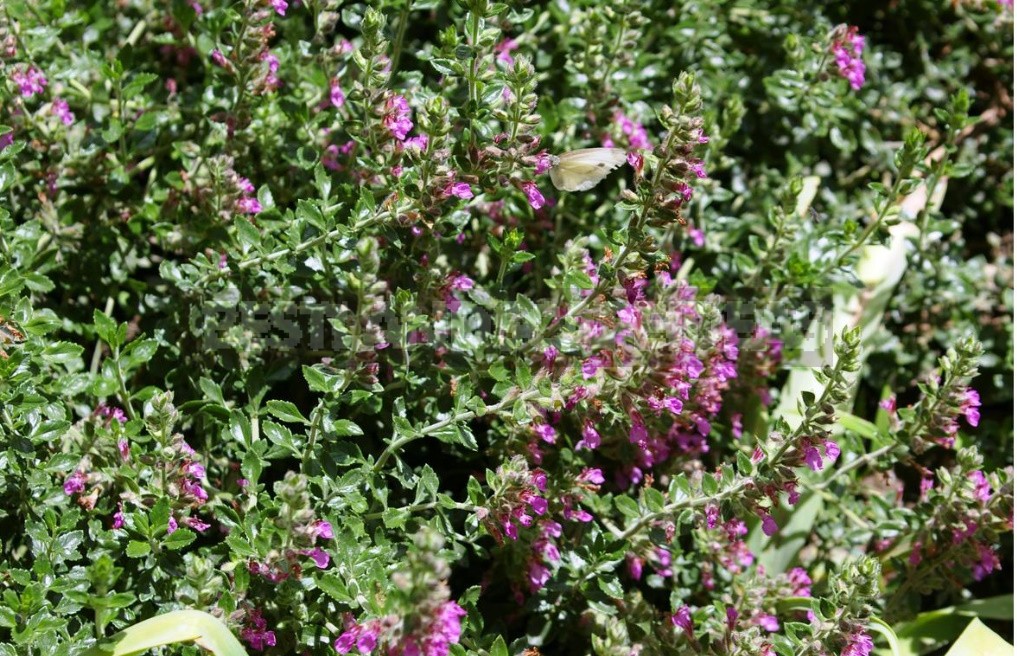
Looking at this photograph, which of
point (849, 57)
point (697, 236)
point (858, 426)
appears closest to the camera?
point (858, 426)

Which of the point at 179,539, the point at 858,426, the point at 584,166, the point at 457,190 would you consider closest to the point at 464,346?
the point at 457,190

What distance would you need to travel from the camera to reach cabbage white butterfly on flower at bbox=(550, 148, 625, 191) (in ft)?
7.94

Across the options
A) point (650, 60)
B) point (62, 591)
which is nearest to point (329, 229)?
point (62, 591)

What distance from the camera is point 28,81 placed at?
263 cm

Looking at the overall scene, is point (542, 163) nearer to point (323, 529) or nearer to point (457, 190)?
point (457, 190)

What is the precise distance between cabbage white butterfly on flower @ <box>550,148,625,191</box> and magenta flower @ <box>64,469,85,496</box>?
1274 millimetres

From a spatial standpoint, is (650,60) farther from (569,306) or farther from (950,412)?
(950,412)

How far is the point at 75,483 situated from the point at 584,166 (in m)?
1.36

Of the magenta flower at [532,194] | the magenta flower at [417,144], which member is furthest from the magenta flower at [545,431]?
the magenta flower at [417,144]

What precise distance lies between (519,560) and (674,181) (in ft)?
3.22

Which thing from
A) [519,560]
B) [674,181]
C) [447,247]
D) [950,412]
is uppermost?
[674,181]

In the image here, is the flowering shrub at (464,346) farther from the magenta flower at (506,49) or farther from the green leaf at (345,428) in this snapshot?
the magenta flower at (506,49)

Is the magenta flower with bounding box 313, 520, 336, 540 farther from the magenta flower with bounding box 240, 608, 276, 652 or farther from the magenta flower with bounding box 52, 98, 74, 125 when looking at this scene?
the magenta flower with bounding box 52, 98, 74, 125

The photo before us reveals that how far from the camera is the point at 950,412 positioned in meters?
2.60
